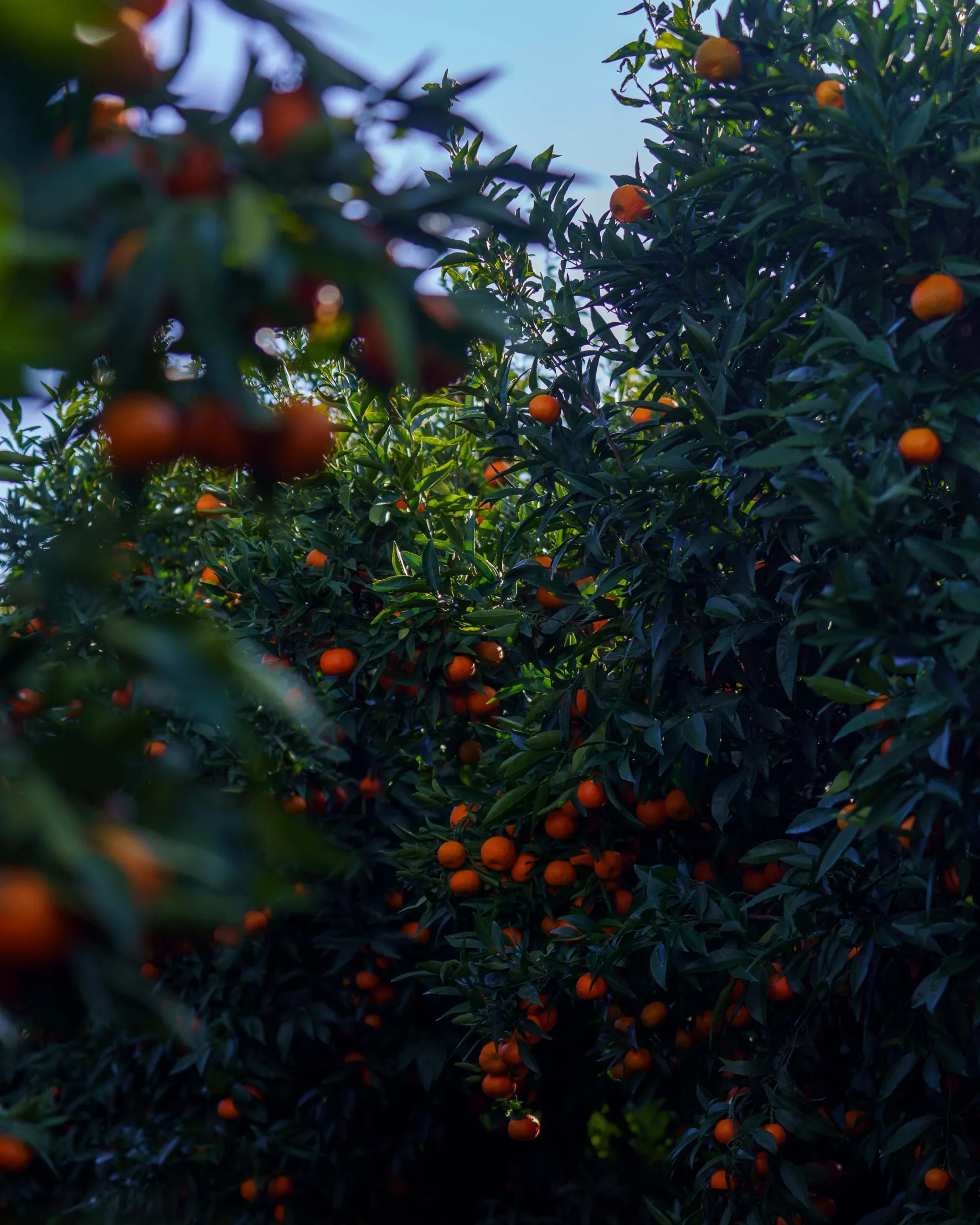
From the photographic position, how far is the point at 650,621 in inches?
90.2

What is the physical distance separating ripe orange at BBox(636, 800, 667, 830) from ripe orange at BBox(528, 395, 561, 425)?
0.89m

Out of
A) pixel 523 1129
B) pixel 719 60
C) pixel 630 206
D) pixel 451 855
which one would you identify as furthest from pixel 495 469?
pixel 523 1129

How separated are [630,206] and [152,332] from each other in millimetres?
1979

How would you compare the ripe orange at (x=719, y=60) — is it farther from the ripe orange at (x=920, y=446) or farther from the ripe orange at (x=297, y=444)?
the ripe orange at (x=297, y=444)

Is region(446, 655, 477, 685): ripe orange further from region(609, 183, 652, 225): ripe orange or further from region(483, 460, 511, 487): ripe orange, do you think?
region(609, 183, 652, 225): ripe orange

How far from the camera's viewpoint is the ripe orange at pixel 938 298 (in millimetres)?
1706

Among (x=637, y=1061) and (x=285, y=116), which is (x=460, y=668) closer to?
(x=637, y=1061)

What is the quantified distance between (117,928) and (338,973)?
325 cm

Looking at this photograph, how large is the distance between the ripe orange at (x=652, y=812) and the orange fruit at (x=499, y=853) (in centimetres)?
33

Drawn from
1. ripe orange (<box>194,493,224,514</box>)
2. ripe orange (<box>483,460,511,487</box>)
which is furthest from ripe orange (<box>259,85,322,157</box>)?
ripe orange (<box>194,493,224,514</box>)

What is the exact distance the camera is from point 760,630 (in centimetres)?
205

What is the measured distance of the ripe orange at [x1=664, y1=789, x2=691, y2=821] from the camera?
2.31 metres

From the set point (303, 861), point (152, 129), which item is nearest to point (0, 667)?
point (303, 861)

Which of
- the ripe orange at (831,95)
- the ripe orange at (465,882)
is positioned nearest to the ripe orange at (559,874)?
the ripe orange at (465,882)
